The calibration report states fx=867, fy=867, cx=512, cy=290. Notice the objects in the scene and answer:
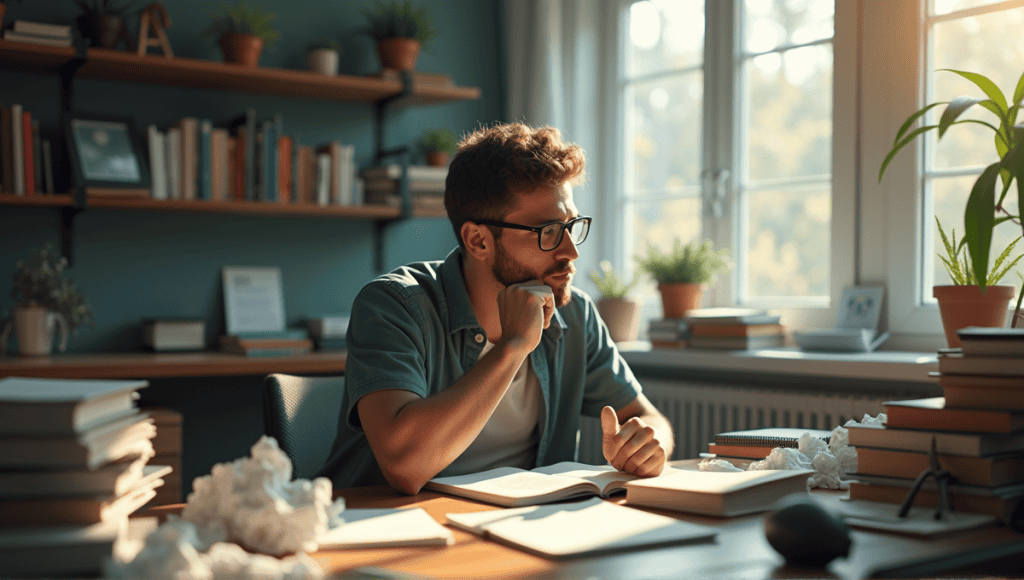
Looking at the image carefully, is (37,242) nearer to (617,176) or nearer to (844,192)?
(617,176)

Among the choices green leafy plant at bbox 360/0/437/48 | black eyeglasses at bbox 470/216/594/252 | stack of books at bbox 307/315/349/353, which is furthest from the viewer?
green leafy plant at bbox 360/0/437/48

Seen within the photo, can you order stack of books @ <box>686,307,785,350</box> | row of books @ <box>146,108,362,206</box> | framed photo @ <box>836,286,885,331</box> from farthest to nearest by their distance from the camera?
1. row of books @ <box>146,108,362,206</box>
2. stack of books @ <box>686,307,785,350</box>
3. framed photo @ <box>836,286,885,331</box>

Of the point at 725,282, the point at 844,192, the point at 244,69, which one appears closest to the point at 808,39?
the point at 844,192

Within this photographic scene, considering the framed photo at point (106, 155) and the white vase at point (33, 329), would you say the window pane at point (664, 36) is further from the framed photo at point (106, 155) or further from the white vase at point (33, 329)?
the white vase at point (33, 329)

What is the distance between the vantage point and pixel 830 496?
4.01 ft

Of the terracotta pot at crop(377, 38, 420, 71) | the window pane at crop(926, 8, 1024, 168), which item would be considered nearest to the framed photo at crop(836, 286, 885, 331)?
the window pane at crop(926, 8, 1024, 168)

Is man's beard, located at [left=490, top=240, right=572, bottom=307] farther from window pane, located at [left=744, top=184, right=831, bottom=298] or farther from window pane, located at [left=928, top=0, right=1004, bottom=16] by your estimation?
window pane, located at [left=928, top=0, right=1004, bottom=16]

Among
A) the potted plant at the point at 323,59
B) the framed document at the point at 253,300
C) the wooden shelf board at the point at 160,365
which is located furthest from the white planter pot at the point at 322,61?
the wooden shelf board at the point at 160,365

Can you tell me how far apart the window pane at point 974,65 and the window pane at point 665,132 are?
906 millimetres

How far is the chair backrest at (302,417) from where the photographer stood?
1652 mm

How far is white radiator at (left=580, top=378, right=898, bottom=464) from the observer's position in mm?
2344

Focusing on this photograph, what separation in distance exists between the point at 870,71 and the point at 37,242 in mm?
2755

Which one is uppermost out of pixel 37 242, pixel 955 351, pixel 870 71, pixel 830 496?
pixel 870 71

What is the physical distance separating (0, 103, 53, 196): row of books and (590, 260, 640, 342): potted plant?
1879 mm
